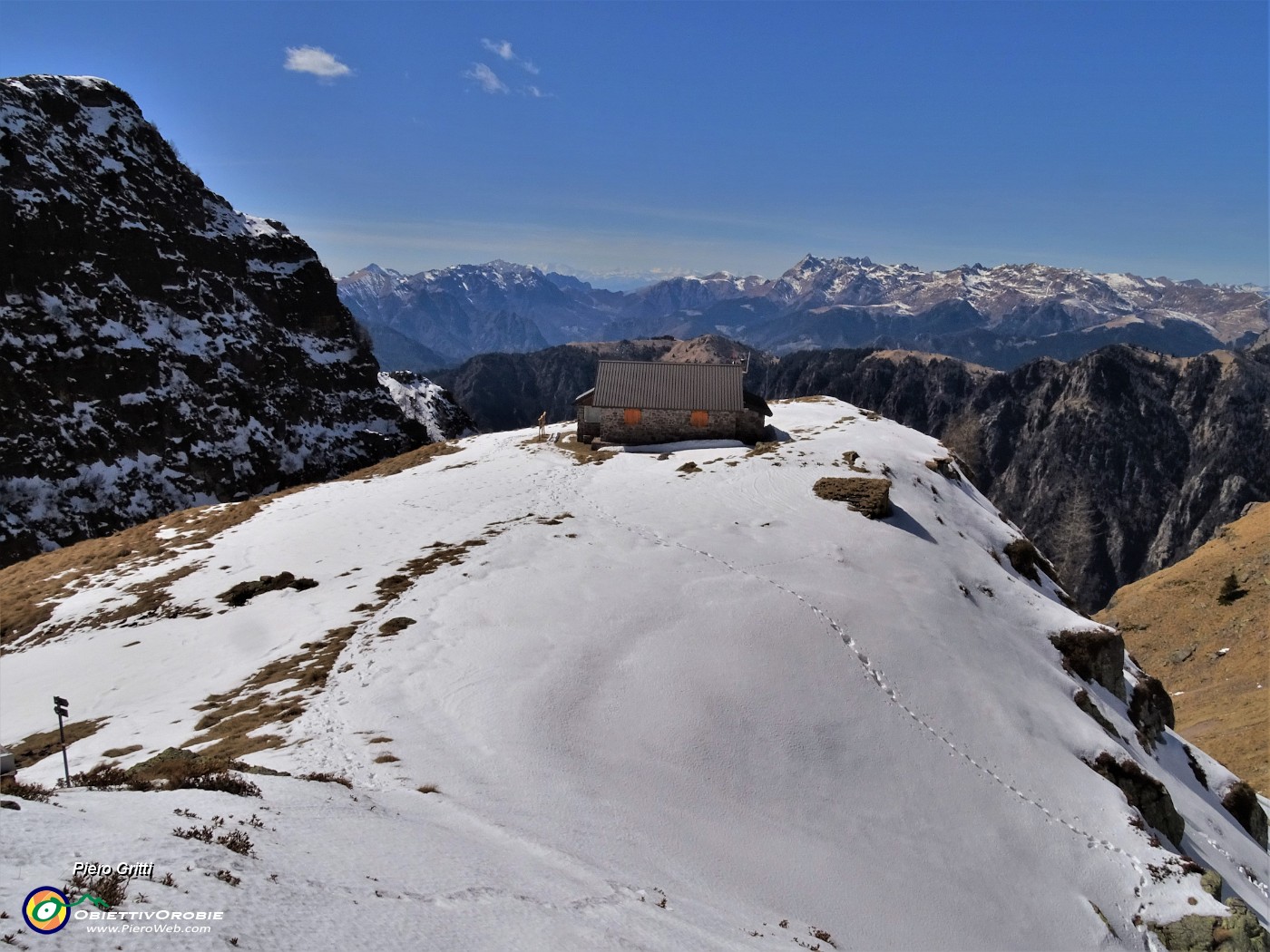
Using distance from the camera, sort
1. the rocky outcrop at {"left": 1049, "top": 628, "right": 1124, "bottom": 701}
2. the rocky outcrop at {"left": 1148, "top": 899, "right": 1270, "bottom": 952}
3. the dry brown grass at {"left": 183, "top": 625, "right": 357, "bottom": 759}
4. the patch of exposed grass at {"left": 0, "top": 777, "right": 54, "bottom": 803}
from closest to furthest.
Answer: the patch of exposed grass at {"left": 0, "top": 777, "right": 54, "bottom": 803}
the dry brown grass at {"left": 183, "top": 625, "right": 357, "bottom": 759}
the rocky outcrop at {"left": 1148, "top": 899, "right": 1270, "bottom": 952}
the rocky outcrop at {"left": 1049, "top": 628, "right": 1124, "bottom": 701}

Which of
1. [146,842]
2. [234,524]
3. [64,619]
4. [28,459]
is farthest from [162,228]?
[146,842]

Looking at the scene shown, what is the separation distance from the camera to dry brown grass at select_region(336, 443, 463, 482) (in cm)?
5184

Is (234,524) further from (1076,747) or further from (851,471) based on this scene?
(1076,747)

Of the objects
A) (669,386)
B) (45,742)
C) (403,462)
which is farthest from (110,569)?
(669,386)

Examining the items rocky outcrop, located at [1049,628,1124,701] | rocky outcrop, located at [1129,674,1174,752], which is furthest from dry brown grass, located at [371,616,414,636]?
rocky outcrop, located at [1129,674,1174,752]

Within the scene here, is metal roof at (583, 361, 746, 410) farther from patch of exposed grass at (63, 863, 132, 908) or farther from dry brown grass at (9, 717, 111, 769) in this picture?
patch of exposed grass at (63, 863, 132, 908)

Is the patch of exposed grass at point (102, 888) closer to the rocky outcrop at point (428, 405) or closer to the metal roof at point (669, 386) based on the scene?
the metal roof at point (669, 386)

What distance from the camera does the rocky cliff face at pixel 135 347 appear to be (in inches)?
2805

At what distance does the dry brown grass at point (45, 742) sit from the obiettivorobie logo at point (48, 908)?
47.1ft

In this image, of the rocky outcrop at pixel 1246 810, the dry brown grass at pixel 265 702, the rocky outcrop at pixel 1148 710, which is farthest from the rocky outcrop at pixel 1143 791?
the dry brown grass at pixel 265 702

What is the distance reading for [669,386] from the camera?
2142 inches

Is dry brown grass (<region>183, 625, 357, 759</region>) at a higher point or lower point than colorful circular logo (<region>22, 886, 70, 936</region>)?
lower

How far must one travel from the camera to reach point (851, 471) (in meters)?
43.4

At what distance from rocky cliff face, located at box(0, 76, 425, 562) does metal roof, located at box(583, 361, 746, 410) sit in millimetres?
50345
